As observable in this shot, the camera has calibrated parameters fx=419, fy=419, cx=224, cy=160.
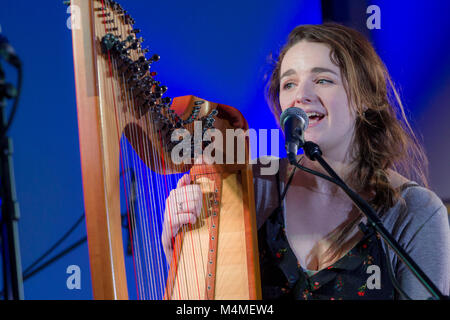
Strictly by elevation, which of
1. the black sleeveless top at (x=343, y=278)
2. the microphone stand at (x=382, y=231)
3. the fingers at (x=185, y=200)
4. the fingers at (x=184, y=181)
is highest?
the fingers at (x=184, y=181)

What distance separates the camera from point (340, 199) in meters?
1.38

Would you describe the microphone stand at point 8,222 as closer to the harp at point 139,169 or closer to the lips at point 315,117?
the harp at point 139,169

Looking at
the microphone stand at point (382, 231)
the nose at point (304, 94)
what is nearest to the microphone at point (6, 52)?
the microphone stand at point (382, 231)

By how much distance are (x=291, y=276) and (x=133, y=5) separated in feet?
3.95

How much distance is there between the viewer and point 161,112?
0.92 meters

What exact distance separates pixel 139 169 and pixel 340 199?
2.42ft

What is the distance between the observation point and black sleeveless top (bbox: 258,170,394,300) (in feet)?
3.95

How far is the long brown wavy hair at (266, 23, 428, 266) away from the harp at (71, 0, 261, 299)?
383 mm

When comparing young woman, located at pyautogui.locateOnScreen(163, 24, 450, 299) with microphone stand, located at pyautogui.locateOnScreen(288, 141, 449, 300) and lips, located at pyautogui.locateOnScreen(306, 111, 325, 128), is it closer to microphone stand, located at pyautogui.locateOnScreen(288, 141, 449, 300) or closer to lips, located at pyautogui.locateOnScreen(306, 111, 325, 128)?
lips, located at pyautogui.locateOnScreen(306, 111, 325, 128)

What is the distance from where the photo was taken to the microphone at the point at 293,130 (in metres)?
0.80

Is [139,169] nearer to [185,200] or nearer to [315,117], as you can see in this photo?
[185,200]

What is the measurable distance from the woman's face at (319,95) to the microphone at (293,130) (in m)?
0.43
